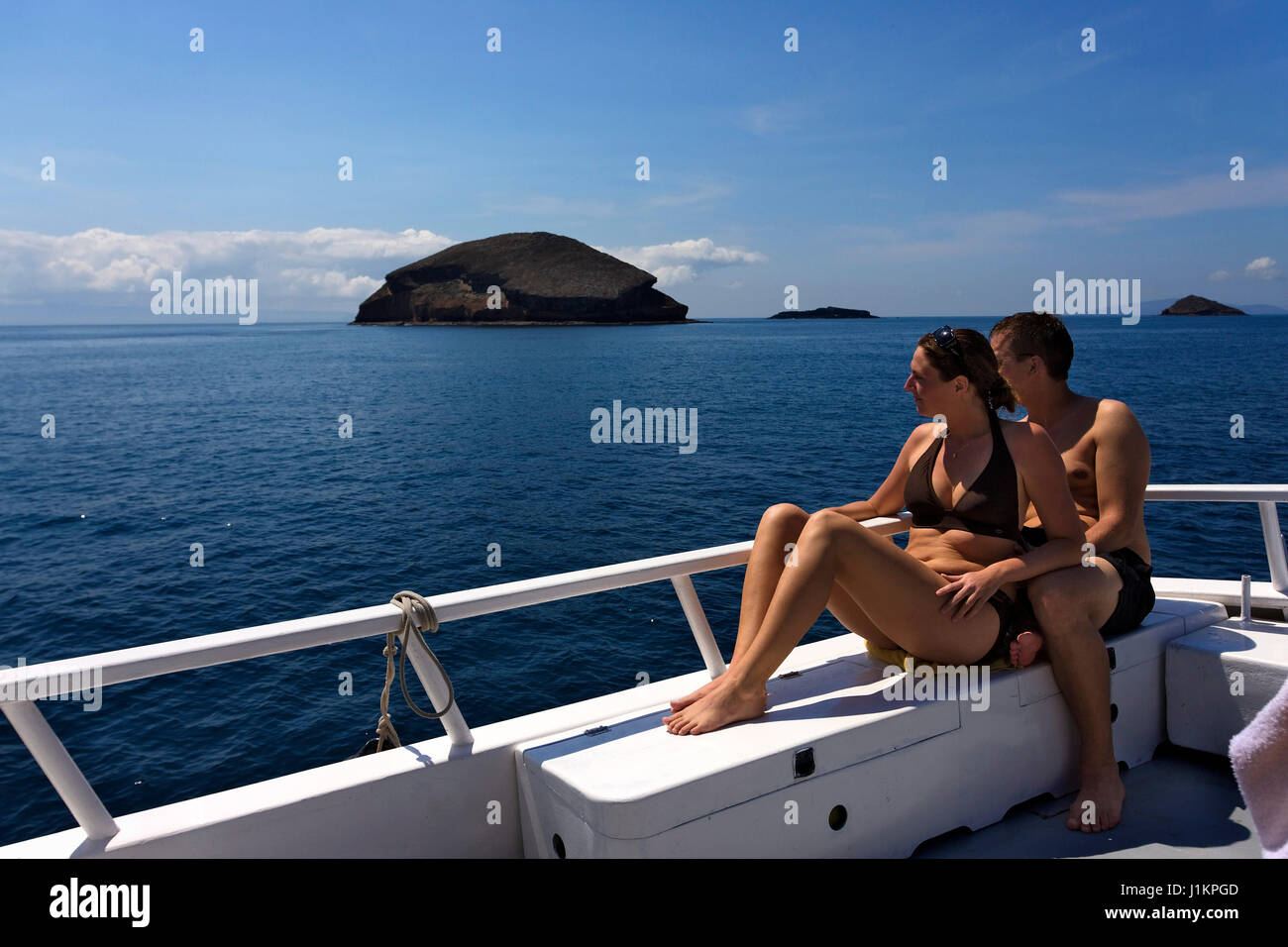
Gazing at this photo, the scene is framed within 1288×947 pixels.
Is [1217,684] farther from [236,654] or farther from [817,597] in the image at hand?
[236,654]

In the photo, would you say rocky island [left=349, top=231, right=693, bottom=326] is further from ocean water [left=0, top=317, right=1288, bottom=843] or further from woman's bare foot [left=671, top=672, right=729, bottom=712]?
woman's bare foot [left=671, top=672, right=729, bottom=712]

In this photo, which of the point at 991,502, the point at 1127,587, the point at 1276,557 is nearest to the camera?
the point at 991,502

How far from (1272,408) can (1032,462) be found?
46655 millimetres

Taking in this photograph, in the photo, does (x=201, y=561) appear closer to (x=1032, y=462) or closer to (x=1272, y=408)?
(x=1032, y=462)

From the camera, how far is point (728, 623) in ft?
46.0

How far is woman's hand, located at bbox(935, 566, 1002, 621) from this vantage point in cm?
305

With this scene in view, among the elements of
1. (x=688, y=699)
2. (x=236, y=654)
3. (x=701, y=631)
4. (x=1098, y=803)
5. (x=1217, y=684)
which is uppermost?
(x=236, y=654)

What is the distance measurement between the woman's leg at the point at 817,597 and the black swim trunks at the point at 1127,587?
74 centimetres

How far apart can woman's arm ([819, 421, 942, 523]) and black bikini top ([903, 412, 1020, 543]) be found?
22cm

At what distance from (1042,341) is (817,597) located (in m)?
1.78

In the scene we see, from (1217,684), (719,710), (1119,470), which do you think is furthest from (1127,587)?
(719,710)

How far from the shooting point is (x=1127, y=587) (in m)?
3.55

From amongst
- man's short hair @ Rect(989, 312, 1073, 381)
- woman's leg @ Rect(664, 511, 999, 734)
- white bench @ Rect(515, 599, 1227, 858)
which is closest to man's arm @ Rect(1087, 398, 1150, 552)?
man's short hair @ Rect(989, 312, 1073, 381)
